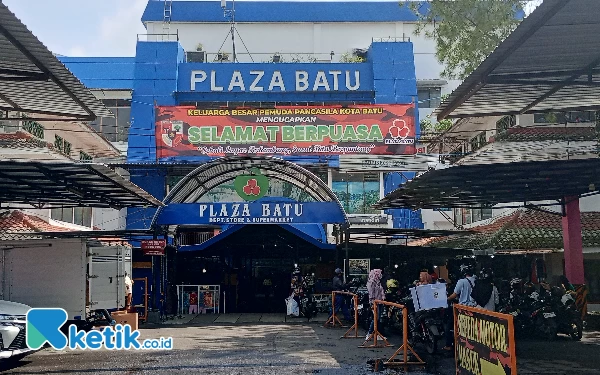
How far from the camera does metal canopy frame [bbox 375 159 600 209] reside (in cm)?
1367

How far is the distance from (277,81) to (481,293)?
21.8 meters

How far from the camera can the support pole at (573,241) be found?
64.7ft

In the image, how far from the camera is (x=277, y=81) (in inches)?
1303

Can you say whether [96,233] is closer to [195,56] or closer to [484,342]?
[484,342]

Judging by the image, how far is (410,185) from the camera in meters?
15.3

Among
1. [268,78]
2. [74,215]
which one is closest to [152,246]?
[74,215]

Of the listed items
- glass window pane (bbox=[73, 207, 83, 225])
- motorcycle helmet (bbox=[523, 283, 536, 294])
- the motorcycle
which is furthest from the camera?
glass window pane (bbox=[73, 207, 83, 225])

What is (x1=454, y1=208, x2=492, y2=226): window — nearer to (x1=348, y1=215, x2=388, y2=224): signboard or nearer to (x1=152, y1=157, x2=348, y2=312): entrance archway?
(x1=348, y1=215, x2=388, y2=224): signboard

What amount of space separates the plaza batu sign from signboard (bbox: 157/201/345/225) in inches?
226

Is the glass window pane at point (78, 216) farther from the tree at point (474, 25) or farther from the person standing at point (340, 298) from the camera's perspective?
the tree at point (474, 25)

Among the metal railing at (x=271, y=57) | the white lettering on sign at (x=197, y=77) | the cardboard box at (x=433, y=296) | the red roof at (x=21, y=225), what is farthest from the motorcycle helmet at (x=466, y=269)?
the metal railing at (x=271, y=57)

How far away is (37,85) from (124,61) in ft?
94.9

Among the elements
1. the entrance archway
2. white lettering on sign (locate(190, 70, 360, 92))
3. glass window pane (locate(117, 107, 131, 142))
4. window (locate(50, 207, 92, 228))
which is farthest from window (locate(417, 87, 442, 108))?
window (locate(50, 207, 92, 228))

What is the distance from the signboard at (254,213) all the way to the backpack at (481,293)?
910 centimetres
